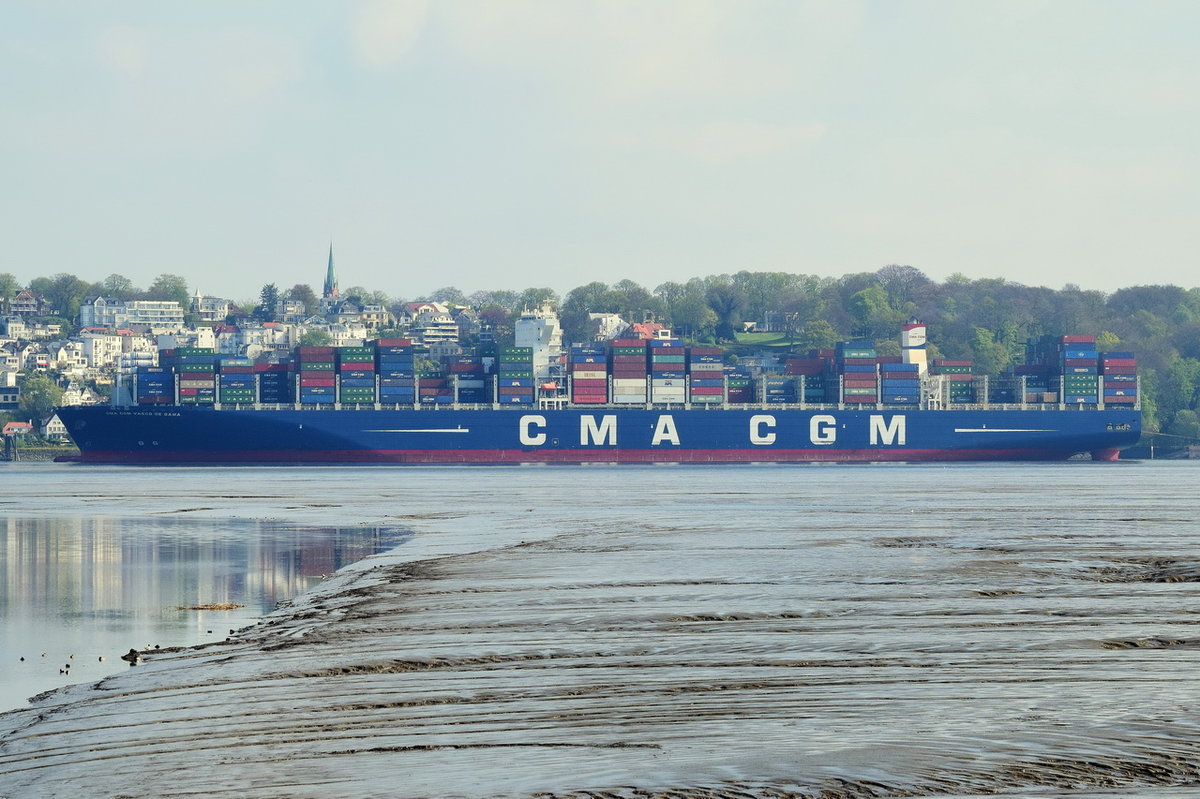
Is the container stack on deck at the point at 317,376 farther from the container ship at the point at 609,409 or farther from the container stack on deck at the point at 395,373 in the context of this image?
the container stack on deck at the point at 395,373

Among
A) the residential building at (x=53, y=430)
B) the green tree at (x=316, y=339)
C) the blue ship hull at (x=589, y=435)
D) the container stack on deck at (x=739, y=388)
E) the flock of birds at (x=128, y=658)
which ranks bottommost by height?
the residential building at (x=53, y=430)

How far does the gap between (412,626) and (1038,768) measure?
747 cm

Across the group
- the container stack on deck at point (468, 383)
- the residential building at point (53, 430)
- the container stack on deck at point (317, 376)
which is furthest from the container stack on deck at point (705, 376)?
the residential building at point (53, 430)

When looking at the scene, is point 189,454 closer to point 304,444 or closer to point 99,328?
point 304,444

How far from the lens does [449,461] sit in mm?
82375

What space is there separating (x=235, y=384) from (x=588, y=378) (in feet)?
70.6

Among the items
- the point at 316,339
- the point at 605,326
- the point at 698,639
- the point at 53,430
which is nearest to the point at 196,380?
the point at 53,430

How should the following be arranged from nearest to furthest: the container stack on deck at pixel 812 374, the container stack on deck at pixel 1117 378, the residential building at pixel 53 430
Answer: the container stack on deck at pixel 1117 378, the container stack on deck at pixel 812 374, the residential building at pixel 53 430

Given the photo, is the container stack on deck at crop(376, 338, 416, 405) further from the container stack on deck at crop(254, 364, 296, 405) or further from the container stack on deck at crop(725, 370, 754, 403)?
the container stack on deck at crop(725, 370, 754, 403)

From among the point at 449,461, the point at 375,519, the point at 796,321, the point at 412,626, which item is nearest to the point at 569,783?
the point at 412,626

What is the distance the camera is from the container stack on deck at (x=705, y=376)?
88.9m

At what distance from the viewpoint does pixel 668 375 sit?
290ft

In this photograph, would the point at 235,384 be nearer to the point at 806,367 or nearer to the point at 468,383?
the point at 468,383

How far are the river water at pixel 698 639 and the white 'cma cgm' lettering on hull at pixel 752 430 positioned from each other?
52.1m
